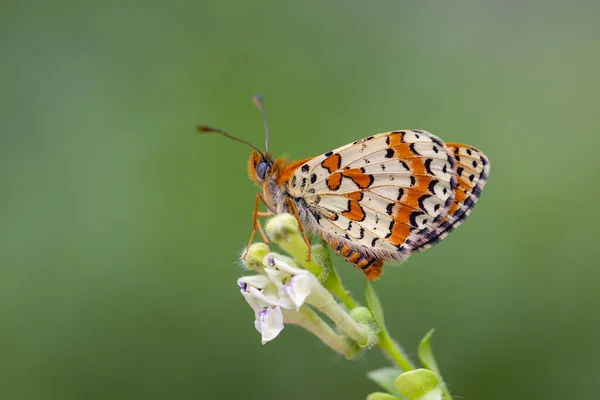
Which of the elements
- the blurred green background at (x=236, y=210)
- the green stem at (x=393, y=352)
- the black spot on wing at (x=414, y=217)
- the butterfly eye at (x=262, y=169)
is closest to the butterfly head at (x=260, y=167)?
the butterfly eye at (x=262, y=169)

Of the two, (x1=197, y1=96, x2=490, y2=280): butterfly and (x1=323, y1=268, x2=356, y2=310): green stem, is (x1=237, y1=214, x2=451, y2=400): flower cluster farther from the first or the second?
(x1=197, y1=96, x2=490, y2=280): butterfly

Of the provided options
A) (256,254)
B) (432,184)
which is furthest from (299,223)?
(432,184)

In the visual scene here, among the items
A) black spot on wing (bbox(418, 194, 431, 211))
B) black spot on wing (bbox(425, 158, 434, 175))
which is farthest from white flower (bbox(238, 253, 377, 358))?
black spot on wing (bbox(425, 158, 434, 175))

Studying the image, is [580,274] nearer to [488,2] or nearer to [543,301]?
[543,301]

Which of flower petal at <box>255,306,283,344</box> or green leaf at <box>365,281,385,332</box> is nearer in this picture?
flower petal at <box>255,306,283,344</box>

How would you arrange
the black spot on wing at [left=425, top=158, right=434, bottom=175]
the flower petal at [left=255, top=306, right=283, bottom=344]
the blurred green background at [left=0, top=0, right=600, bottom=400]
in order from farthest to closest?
the blurred green background at [left=0, top=0, right=600, bottom=400] < the black spot on wing at [left=425, top=158, right=434, bottom=175] < the flower petal at [left=255, top=306, right=283, bottom=344]

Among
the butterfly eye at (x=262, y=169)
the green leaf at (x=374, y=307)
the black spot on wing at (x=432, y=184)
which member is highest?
the butterfly eye at (x=262, y=169)

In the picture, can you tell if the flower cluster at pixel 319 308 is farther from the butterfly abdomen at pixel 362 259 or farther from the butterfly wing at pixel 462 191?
the butterfly wing at pixel 462 191

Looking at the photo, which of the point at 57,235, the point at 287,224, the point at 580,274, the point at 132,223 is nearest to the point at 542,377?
the point at 580,274
